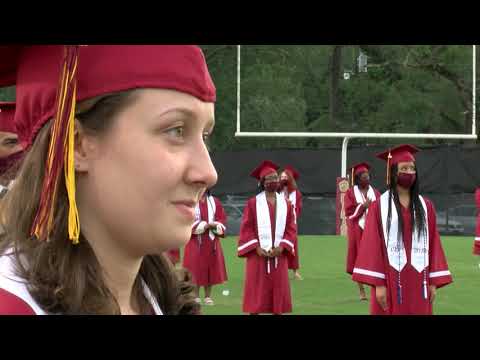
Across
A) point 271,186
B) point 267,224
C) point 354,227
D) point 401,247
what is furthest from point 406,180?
point 354,227

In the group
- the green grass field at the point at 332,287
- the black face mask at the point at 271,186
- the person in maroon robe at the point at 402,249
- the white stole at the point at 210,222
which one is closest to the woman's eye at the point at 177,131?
the person in maroon robe at the point at 402,249

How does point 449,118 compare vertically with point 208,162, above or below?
above

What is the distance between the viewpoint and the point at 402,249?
313 inches

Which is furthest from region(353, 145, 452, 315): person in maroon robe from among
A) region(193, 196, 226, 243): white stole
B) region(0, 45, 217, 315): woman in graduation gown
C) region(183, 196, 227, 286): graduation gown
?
region(0, 45, 217, 315): woman in graduation gown

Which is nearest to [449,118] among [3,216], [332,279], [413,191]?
[332,279]

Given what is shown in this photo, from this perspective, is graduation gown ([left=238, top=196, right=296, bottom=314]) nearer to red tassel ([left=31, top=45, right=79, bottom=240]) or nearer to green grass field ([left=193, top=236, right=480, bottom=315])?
green grass field ([left=193, top=236, right=480, bottom=315])

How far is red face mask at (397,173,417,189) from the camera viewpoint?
786 cm

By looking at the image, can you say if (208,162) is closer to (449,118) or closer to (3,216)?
(3,216)

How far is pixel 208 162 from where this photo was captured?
1602mm

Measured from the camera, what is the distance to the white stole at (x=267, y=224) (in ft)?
35.2

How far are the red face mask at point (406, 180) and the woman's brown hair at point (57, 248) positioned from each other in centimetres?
646

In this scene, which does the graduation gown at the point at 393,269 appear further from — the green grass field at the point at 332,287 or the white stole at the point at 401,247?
the green grass field at the point at 332,287

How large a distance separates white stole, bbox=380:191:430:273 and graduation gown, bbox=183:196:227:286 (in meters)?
4.73
